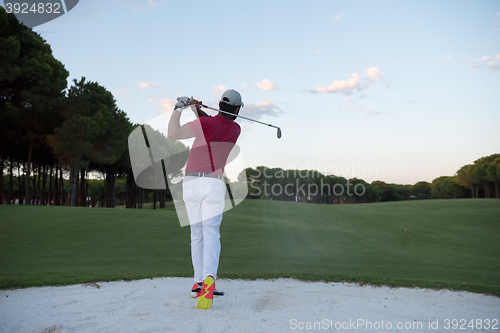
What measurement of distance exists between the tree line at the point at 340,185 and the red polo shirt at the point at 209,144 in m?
39.9

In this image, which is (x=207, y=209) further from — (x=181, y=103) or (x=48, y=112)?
(x=48, y=112)

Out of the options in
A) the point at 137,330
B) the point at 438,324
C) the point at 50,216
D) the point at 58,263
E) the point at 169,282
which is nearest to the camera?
the point at 137,330

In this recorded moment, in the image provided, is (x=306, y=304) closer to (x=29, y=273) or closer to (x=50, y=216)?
(x=29, y=273)

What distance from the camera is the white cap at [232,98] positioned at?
14.0ft

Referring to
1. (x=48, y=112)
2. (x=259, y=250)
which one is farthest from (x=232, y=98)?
(x=48, y=112)

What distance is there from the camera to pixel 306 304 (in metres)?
4.25

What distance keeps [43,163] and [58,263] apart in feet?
108

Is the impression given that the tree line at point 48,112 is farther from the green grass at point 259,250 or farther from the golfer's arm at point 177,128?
the golfer's arm at point 177,128

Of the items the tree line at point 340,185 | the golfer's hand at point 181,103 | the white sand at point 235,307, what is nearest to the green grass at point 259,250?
the white sand at point 235,307

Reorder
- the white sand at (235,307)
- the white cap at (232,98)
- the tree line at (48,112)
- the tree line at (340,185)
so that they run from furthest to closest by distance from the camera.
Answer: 1. the tree line at (340,185)
2. the tree line at (48,112)
3. the white cap at (232,98)
4. the white sand at (235,307)

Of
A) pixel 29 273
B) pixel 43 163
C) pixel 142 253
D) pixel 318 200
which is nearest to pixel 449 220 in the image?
pixel 142 253

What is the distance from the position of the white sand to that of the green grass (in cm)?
63

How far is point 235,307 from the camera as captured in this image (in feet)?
13.0

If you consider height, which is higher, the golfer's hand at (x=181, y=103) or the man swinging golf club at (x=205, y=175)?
the golfer's hand at (x=181, y=103)
